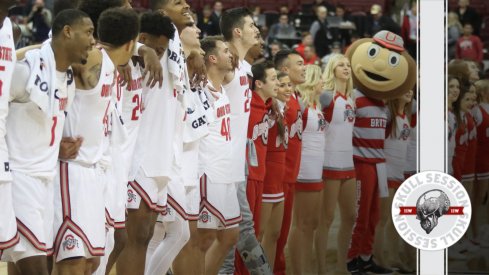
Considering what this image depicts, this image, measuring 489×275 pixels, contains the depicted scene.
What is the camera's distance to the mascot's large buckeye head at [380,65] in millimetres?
5617

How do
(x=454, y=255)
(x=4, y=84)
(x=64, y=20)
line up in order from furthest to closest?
(x=454, y=255) → (x=64, y=20) → (x=4, y=84)

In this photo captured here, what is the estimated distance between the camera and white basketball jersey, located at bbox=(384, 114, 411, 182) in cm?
554

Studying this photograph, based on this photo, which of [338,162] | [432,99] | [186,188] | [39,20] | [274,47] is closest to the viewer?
[432,99]

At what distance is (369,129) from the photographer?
19.9ft

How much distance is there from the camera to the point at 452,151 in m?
5.16

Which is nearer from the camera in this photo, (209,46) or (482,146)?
(482,146)

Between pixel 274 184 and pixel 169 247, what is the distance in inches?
40.4

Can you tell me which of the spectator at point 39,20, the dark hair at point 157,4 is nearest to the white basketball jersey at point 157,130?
the dark hair at point 157,4

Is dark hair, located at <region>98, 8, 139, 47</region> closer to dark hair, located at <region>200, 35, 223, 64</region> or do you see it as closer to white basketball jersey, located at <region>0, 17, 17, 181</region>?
white basketball jersey, located at <region>0, 17, 17, 181</region>

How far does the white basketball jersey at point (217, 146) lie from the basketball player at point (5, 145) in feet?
5.81

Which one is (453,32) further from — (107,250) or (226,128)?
(107,250)

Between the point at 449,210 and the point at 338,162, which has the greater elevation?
the point at 338,162

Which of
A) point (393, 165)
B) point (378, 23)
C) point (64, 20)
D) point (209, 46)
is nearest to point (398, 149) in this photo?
point (393, 165)

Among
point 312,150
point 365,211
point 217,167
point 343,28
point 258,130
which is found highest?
point 343,28
